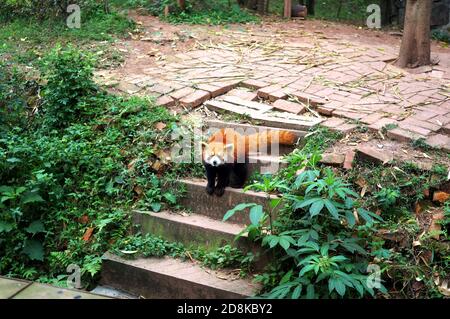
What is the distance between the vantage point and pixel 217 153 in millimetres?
4586

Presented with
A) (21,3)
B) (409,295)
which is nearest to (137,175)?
(409,295)

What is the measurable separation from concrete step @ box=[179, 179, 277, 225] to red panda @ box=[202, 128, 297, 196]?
7 centimetres

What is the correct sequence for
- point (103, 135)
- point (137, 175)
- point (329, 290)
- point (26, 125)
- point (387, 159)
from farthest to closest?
point (26, 125)
point (103, 135)
point (137, 175)
point (387, 159)
point (329, 290)

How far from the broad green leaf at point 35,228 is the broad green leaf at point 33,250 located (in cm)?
10

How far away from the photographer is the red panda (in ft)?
15.2

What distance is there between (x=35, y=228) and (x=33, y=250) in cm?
21

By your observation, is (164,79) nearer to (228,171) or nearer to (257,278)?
(228,171)

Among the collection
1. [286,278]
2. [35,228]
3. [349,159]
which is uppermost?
[349,159]

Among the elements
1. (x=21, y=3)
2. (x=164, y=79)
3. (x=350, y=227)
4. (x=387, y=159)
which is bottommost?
(x=350, y=227)

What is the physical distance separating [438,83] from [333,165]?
265cm

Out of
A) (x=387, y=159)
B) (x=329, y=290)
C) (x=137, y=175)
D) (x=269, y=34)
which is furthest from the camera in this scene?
(x=269, y=34)

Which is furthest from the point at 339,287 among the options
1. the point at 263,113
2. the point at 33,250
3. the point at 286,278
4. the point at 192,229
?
the point at 33,250

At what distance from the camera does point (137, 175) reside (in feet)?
17.1

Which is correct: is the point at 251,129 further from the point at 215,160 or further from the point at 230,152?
the point at 215,160
